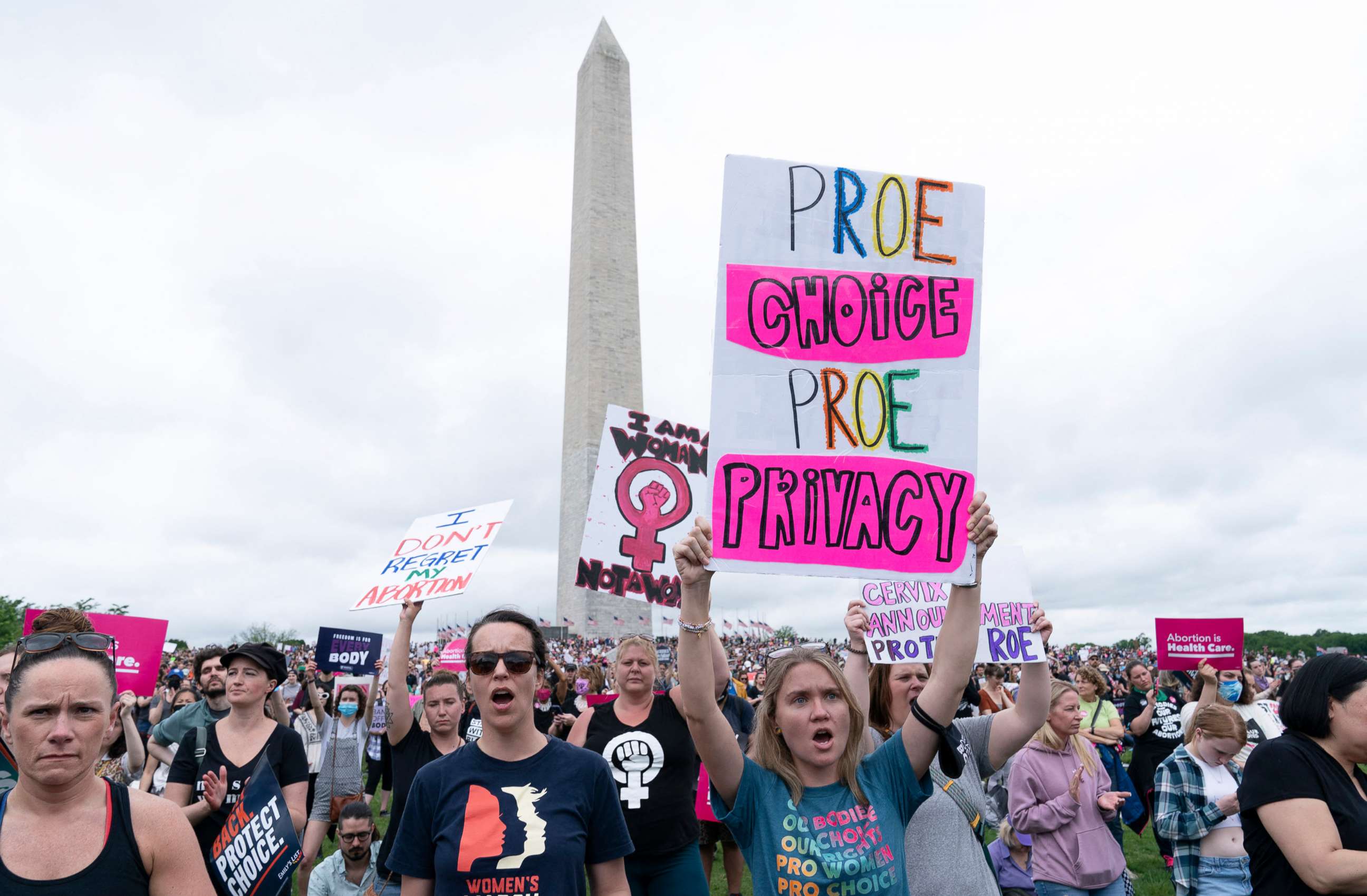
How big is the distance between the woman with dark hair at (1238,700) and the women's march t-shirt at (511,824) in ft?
15.9

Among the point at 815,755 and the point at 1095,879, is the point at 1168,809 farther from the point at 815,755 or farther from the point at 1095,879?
the point at 815,755

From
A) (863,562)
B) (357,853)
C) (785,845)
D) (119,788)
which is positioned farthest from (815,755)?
(357,853)

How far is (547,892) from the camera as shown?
2.48 meters

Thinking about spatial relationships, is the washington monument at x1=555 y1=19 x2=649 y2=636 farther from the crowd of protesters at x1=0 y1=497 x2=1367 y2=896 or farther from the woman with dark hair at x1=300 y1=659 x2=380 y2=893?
the crowd of protesters at x1=0 y1=497 x2=1367 y2=896

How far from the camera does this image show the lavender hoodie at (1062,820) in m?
4.71

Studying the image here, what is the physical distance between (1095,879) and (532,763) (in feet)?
11.1

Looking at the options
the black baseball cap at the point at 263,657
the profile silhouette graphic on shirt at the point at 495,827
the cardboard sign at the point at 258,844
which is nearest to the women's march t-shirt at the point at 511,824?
the profile silhouette graphic on shirt at the point at 495,827

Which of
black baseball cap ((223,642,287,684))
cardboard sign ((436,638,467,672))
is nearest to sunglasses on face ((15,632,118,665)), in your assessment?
black baseball cap ((223,642,287,684))

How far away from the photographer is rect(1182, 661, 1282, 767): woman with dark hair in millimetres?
6434

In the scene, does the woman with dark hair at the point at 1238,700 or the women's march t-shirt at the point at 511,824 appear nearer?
the women's march t-shirt at the point at 511,824

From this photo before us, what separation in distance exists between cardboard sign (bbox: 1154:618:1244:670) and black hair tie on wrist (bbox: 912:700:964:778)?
547cm

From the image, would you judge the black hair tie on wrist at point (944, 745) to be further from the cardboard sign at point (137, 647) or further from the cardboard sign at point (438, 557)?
the cardboard sign at point (137, 647)

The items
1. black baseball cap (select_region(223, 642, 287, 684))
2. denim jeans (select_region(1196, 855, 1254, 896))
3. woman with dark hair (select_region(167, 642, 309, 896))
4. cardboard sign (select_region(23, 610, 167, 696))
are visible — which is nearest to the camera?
woman with dark hair (select_region(167, 642, 309, 896))

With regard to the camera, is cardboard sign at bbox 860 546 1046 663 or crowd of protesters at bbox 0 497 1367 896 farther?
cardboard sign at bbox 860 546 1046 663
